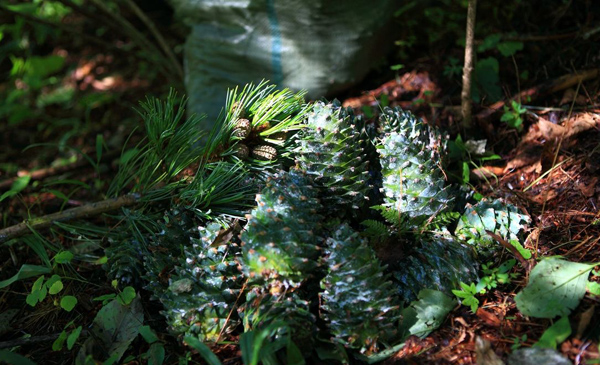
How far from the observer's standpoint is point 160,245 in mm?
1621

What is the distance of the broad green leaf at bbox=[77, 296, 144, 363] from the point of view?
1.51 m

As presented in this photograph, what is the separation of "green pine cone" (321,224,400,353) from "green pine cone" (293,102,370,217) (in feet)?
0.87

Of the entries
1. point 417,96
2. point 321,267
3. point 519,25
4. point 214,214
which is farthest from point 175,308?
point 519,25

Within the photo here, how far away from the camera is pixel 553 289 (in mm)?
1367

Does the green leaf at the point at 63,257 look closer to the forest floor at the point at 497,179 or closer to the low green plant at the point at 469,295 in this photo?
the forest floor at the point at 497,179

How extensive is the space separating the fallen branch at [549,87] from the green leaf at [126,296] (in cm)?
161

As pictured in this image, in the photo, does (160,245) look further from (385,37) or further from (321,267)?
(385,37)

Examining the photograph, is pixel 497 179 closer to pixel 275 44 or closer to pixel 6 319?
pixel 275 44

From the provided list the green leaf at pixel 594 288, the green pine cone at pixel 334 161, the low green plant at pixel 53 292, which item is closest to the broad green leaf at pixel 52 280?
the low green plant at pixel 53 292

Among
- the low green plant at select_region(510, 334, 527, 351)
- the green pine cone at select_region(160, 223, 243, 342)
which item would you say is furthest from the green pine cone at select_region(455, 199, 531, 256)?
the green pine cone at select_region(160, 223, 243, 342)

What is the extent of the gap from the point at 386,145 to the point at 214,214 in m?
0.64

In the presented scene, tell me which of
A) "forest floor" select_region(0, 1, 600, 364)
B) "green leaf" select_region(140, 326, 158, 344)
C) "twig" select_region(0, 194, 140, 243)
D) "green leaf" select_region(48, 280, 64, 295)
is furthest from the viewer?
"twig" select_region(0, 194, 140, 243)

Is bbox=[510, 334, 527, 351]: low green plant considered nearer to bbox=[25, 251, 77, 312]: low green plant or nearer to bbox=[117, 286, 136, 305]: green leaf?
bbox=[117, 286, 136, 305]: green leaf

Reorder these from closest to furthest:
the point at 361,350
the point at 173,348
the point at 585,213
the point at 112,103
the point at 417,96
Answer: the point at 361,350 → the point at 173,348 → the point at 585,213 → the point at 417,96 → the point at 112,103
